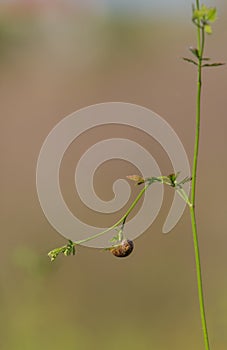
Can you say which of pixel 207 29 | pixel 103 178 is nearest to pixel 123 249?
pixel 207 29

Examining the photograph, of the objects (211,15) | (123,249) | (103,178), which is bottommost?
(123,249)

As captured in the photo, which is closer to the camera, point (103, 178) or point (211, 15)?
point (211, 15)

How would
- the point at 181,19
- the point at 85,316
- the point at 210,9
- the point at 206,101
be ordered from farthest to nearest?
the point at 181,19 → the point at 206,101 → the point at 85,316 → the point at 210,9

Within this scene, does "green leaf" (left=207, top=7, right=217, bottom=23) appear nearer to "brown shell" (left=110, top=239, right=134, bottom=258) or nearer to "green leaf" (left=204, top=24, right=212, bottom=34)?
"green leaf" (left=204, top=24, right=212, bottom=34)

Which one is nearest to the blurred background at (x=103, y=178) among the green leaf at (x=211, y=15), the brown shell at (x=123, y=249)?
the brown shell at (x=123, y=249)

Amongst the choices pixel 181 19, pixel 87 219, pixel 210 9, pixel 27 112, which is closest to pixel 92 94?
pixel 27 112

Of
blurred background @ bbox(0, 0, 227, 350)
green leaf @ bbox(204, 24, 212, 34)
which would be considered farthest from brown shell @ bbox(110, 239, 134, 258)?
blurred background @ bbox(0, 0, 227, 350)

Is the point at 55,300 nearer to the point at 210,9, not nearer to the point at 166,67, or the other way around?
the point at 210,9

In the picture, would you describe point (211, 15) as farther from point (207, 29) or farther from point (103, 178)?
point (103, 178)
